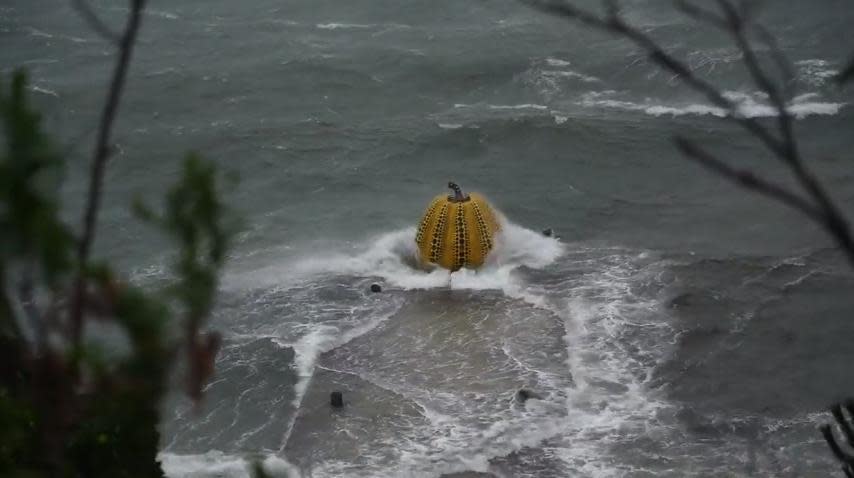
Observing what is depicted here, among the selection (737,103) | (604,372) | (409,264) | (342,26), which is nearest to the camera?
(604,372)

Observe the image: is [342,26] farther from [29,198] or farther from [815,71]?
[29,198]

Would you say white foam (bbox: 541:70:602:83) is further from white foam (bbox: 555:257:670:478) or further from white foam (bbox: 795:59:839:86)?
white foam (bbox: 555:257:670:478)

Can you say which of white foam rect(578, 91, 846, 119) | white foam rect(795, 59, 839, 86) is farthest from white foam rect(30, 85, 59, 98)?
white foam rect(795, 59, 839, 86)

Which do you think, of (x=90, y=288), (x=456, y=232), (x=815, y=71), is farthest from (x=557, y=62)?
(x=90, y=288)

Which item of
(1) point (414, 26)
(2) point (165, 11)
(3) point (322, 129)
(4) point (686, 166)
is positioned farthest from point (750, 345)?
(2) point (165, 11)

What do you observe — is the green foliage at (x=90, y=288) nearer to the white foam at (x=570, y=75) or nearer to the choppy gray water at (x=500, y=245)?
the choppy gray water at (x=500, y=245)

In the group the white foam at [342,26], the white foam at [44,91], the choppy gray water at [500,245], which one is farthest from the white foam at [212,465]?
the white foam at [342,26]
